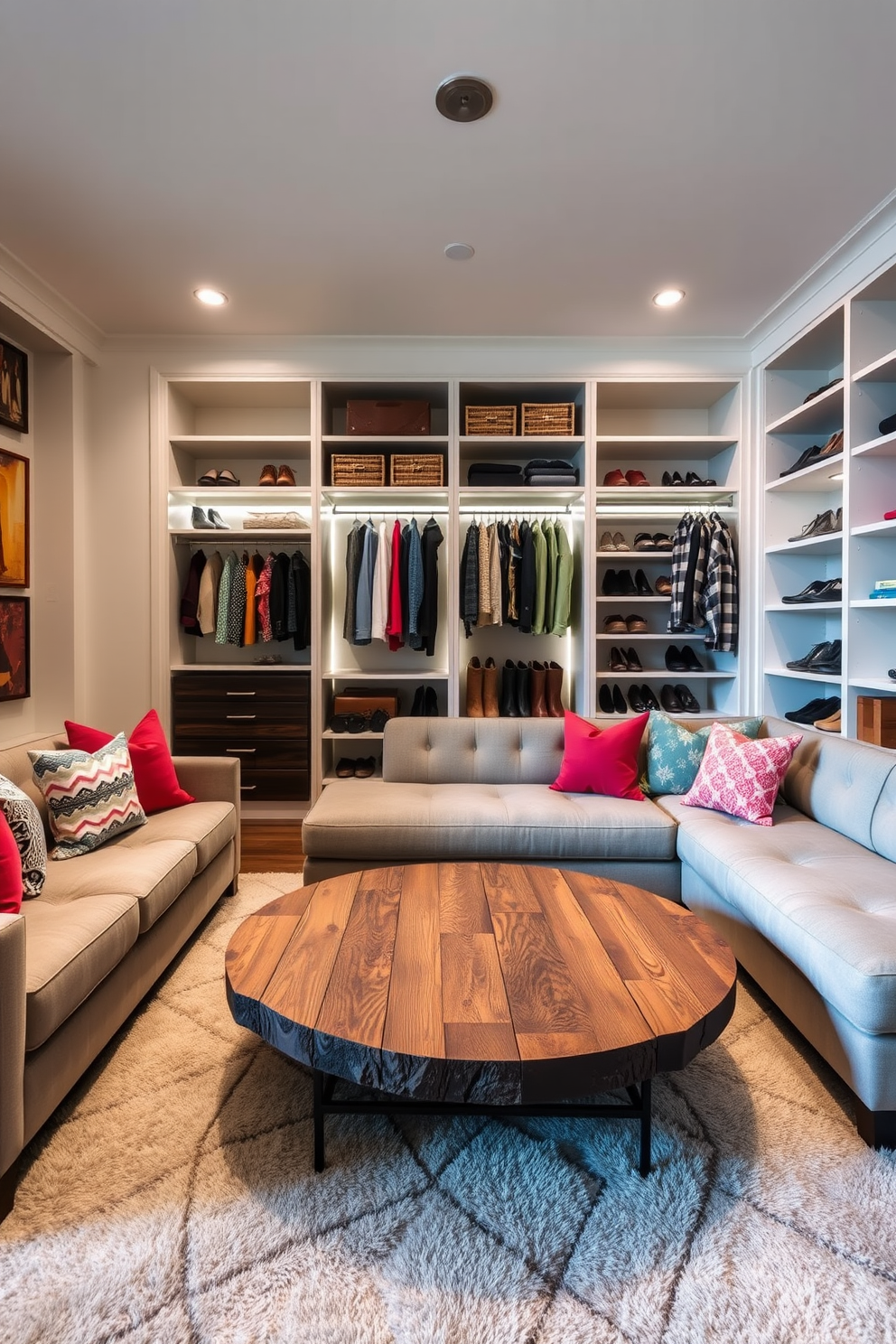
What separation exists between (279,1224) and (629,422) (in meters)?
4.39

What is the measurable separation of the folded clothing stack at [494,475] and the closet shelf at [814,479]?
1444 millimetres

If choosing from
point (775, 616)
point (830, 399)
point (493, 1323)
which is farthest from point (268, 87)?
point (775, 616)

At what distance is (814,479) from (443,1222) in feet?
12.0

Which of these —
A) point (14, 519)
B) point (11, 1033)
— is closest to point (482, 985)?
point (11, 1033)

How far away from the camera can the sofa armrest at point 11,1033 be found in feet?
3.95

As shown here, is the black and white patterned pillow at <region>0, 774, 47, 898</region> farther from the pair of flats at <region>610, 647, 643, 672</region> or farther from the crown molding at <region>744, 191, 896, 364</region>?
the crown molding at <region>744, 191, 896, 364</region>

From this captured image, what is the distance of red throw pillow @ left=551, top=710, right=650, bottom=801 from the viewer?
269 centimetres

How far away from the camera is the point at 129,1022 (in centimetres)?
189

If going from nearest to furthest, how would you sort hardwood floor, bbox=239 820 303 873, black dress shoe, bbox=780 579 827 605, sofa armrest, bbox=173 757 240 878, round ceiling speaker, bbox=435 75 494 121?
round ceiling speaker, bbox=435 75 494 121 < sofa armrest, bbox=173 757 240 878 < hardwood floor, bbox=239 820 303 873 < black dress shoe, bbox=780 579 827 605

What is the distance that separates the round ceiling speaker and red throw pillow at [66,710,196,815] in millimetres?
2247

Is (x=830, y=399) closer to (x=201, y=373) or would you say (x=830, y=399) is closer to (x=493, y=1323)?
(x=201, y=373)

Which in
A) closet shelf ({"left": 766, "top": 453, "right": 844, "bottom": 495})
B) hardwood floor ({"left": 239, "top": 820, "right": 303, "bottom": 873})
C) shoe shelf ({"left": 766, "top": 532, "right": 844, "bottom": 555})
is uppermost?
closet shelf ({"left": 766, "top": 453, "right": 844, "bottom": 495})

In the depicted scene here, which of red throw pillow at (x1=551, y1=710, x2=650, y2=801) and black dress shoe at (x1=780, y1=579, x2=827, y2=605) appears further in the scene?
black dress shoe at (x1=780, y1=579, x2=827, y2=605)

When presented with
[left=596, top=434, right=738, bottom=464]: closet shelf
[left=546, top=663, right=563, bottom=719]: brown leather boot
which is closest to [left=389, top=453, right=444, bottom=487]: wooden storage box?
[left=596, top=434, right=738, bottom=464]: closet shelf
